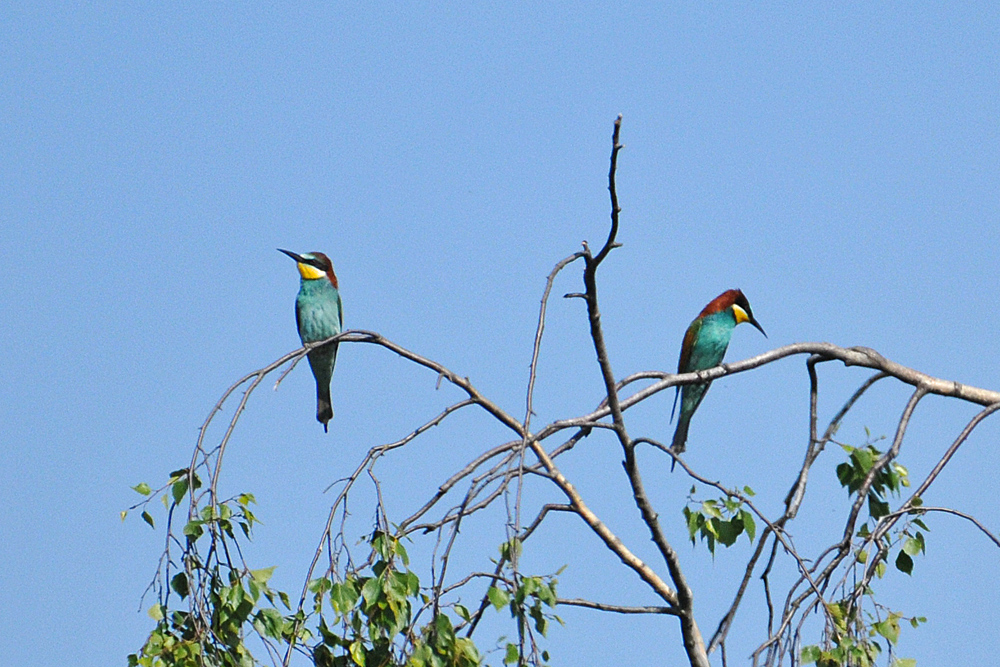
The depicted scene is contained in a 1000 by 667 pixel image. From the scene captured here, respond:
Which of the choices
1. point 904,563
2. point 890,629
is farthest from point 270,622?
point 904,563

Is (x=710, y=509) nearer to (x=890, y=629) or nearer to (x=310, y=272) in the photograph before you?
(x=890, y=629)

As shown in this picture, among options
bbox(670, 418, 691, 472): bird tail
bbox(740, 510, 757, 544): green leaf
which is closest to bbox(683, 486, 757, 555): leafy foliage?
bbox(740, 510, 757, 544): green leaf

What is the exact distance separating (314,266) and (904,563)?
506 cm

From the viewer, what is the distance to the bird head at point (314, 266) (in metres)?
7.83

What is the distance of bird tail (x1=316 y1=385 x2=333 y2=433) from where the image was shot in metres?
7.52

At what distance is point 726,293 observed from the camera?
7.71 m

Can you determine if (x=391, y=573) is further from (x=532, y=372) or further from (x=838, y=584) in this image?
(x=838, y=584)

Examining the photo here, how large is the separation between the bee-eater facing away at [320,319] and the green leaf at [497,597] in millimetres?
4454

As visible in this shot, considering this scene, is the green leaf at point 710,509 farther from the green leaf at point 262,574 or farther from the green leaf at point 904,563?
the green leaf at point 262,574

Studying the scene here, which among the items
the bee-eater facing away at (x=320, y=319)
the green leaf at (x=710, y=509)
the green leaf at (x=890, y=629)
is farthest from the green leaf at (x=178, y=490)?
the bee-eater facing away at (x=320, y=319)

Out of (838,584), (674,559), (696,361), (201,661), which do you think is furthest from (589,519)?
(696,361)

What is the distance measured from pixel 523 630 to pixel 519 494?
0.32 meters

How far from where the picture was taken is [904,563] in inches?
141

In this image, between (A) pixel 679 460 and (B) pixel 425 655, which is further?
(A) pixel 679 460
